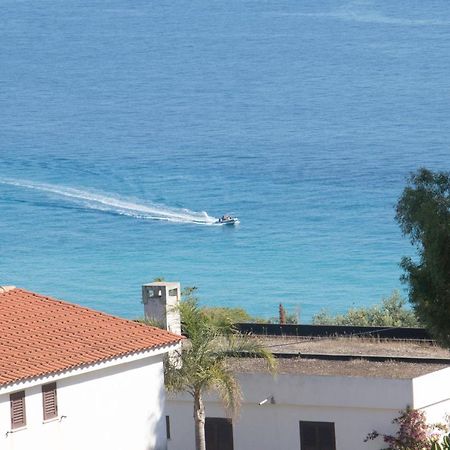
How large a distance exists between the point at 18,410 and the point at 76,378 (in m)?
1.33

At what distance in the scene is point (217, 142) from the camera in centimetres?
14400

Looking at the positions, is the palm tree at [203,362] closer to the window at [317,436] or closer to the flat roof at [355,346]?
the window at [317,436]

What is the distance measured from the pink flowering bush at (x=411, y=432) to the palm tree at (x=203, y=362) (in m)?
2.48

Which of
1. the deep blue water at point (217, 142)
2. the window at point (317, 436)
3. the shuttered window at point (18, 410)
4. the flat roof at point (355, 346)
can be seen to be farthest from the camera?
the deep blue water at point (217, 142)

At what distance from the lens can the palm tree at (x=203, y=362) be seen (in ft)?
90.1

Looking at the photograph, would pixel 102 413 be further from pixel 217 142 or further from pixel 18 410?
pixel 217 142

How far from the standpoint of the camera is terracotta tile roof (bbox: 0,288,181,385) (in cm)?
2408

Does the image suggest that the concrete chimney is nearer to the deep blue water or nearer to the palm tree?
the palm tree

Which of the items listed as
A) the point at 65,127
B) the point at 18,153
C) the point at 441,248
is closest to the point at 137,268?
the point at 18,153

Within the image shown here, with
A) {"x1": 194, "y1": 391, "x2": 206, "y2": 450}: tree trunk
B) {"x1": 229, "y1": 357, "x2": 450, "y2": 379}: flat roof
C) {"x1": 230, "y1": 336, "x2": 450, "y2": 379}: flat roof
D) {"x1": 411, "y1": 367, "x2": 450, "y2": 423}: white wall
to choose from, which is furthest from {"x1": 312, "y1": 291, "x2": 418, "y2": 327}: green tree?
{"x1": 194, "y1": 391, "x2": 206, "y2": 450}: tree trunk

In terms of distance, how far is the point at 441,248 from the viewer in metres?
23.5

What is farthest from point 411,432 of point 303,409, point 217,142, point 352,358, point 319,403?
point 217,142

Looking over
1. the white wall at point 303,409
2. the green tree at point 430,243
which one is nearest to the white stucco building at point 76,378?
the white wall at point 303,409

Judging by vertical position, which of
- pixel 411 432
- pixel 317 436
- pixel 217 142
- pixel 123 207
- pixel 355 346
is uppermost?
pixel 217 142
